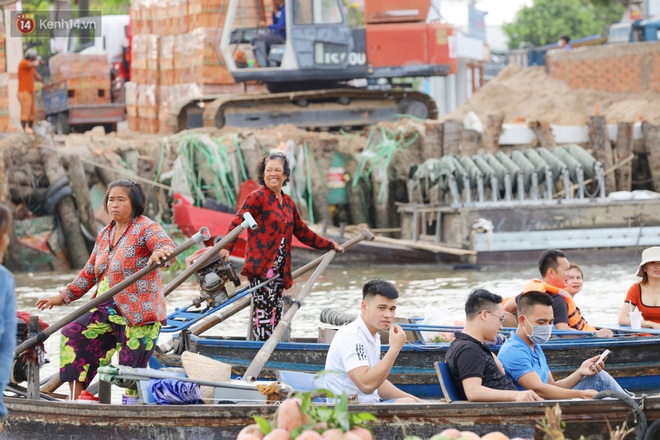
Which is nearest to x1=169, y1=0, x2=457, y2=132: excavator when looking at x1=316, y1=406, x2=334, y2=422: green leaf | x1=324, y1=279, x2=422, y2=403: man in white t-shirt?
x1=324, y1=279, x2=422, y2=403: man in white t-shirt

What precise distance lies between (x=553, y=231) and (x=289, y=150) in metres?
4.56

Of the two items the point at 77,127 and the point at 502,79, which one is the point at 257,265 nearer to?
the point at 77,127

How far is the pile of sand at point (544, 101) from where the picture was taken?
2730 cm

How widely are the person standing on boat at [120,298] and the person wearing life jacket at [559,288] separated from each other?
97.4 inches

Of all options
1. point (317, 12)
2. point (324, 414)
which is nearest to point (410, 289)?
point (317, 12)

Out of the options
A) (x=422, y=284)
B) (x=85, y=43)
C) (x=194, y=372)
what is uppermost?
(x=85, y=43)

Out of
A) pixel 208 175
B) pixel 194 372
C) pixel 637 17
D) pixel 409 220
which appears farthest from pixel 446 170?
pixel 637 17

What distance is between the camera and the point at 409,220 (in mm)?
20031

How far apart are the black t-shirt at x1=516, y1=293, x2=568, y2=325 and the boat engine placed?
217cm

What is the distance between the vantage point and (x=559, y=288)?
8492 millimetres

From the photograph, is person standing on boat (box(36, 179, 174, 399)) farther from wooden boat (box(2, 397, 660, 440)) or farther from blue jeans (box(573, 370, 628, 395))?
blue jeans (box(573, 370, 628, 395))

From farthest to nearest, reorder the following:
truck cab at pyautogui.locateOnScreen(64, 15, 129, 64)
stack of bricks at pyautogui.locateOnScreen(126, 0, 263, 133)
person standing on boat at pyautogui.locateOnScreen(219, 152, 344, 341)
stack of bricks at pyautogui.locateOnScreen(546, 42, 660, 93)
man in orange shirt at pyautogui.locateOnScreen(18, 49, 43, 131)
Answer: truck cab at pyautogui.locateOnScreen(64, 15, 129, 64)
stack of bricks at pyautogui.locateOnScreen(546, 42, 660, 93)
stack of bricks at pyautogui.locateOnScreen(126, 0, 263, 133)
man in orange shirt at pyautogui.locateOnScreen(18, 49, 43, 131)
person standing on boat at pyautogui.locateOnScreen(219, 152, 344, 341)

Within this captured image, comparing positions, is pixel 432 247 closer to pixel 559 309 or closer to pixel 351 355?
pixel 559 309

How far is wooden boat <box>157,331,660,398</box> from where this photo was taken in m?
8.54
